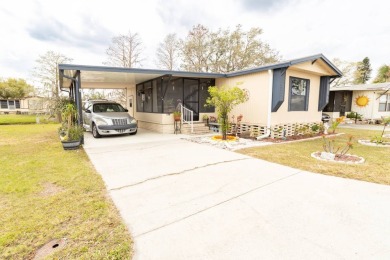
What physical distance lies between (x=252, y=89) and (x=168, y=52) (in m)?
16.0

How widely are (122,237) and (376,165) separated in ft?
18.7

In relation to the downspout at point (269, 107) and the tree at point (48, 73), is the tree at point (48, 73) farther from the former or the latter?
the downspout at point (269, 107)

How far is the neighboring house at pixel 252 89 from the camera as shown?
7.80 metres

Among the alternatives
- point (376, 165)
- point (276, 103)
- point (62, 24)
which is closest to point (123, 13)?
point (62, 24)

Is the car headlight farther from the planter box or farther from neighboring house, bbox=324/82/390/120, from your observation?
neighboring house, bbox=324/82/390/120

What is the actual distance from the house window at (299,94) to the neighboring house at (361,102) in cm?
804

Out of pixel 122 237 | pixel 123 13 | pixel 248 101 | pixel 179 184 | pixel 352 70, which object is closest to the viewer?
pixel 122 237

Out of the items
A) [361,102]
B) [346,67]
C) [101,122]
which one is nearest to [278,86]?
[101,122]

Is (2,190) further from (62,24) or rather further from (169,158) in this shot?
(62,24)

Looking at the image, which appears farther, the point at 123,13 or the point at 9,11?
the point at 123,13

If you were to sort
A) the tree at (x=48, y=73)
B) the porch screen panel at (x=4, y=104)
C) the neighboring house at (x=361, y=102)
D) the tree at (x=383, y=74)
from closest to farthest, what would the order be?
the neighboring house at (x=361, y=102) → the tree at (x=48, y=73) → the porch screen panel at (x=4, y=104) → the tree at (x=383, y=74)

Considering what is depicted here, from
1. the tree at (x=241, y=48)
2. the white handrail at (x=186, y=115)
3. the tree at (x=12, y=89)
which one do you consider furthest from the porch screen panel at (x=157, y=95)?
the tree at (x=12, y=89)

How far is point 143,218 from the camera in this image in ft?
8.21

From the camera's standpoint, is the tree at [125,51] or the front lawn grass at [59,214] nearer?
the front lawn grass at [59,214]
